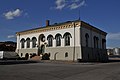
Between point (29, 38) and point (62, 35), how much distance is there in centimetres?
1308

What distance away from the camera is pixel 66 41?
44.5 meters

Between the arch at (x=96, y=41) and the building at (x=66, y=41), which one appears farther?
the arch at (x=96, y=41)

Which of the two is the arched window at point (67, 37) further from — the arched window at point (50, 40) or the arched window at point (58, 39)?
the arched window at point (50, 40)

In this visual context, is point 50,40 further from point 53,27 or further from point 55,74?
point 55,74

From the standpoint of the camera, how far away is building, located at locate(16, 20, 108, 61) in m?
42.5

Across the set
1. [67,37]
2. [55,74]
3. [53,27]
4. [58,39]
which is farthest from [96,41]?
[55,74]

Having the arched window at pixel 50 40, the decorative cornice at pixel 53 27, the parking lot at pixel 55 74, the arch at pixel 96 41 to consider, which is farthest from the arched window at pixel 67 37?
the parking lot at pixel 55 74

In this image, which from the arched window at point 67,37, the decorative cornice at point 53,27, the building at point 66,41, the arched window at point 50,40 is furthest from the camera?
the arched window at point 50,40

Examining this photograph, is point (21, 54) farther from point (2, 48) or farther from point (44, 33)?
point (2, 48)

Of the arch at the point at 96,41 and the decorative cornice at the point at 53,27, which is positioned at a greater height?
the decorative cornice at the point at 53,27

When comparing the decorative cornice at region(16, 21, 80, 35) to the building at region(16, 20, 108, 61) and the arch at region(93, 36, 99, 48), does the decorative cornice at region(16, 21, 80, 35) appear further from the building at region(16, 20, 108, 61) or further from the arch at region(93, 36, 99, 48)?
the arch at region(93, 36, 99, 48)

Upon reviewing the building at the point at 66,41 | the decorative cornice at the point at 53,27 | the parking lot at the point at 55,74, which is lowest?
the parking lot at the point at 55,74

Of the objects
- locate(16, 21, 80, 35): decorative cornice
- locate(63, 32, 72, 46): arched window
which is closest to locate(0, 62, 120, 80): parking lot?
locate(63, 32, 72, 46): arched window

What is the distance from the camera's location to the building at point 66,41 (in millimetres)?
42500
